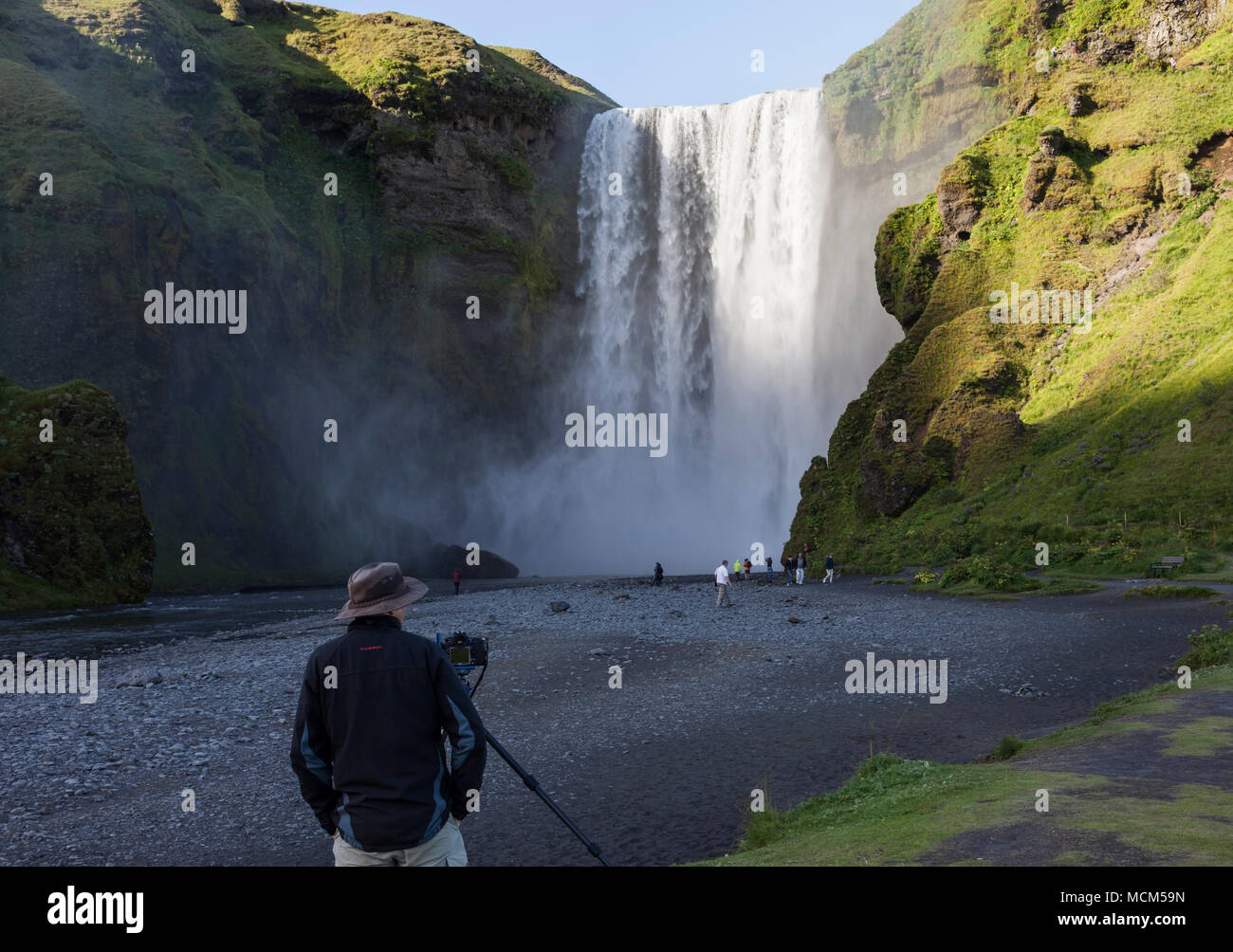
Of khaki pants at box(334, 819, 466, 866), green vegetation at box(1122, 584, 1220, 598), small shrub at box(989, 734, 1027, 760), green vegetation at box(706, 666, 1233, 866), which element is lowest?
green vegetation at box(1122, 584, 1220, 598)

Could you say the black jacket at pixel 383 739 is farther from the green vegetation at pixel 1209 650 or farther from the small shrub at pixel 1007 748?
the green vegetation at pixel 1209 650

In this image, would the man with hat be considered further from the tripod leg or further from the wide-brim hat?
the tripod leg

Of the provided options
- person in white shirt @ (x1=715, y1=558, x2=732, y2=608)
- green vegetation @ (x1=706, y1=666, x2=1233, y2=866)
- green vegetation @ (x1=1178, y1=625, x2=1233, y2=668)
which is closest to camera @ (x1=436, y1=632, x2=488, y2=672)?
green vegetation @ (x1=706, y1=666, x2=1233, y2=866)

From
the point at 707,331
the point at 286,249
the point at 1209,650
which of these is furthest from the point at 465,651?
the point at 286,249

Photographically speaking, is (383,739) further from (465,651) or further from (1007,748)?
(1007,748)

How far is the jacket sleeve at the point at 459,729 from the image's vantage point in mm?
4762

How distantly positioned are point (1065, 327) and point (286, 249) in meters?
57.3

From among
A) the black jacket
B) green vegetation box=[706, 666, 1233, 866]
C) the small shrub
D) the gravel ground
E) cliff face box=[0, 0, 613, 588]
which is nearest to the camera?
the black jacket

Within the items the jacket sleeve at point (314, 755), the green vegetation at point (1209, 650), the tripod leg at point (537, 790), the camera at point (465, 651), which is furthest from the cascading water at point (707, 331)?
the jacket sleeve at point (314, 755)

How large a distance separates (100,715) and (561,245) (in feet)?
234

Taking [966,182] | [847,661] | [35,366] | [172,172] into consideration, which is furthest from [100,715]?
[172,172]

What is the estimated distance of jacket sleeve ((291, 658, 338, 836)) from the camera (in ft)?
15.8

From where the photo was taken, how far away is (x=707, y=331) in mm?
76688

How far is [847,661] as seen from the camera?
20.0m
